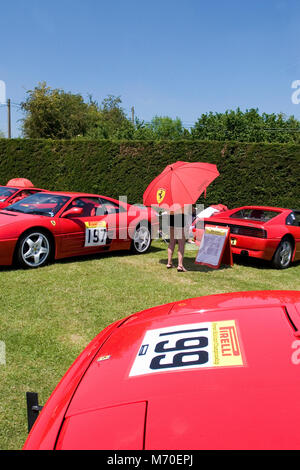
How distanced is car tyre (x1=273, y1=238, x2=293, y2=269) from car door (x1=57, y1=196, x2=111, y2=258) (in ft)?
Answer: 10.6

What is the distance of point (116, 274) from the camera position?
6.29m

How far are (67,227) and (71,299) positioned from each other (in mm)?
2221

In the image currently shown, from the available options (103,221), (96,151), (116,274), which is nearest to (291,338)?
(116,274)

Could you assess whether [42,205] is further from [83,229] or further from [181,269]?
[181,269]

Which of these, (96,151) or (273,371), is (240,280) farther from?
(96,151)

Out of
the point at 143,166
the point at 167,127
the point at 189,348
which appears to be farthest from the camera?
the point at 167,127

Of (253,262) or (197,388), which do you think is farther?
(253,262)

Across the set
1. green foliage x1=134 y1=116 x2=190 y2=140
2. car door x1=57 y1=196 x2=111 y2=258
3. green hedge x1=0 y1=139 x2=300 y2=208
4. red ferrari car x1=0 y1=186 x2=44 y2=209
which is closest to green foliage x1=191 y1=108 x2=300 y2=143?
green foliage x1=134 y1=116 x2=190 y2=140

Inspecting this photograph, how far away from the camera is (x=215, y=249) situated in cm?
733

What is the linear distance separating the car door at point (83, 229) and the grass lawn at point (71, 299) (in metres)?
0.25

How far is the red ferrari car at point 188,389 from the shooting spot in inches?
44.6

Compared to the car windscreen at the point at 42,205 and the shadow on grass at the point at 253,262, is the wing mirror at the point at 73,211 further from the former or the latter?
the shadow on grass at the point at 253,262

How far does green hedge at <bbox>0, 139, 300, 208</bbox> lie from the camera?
12.6 meters

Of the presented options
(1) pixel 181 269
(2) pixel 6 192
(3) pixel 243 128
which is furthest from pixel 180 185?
(3) pixel 243 128
